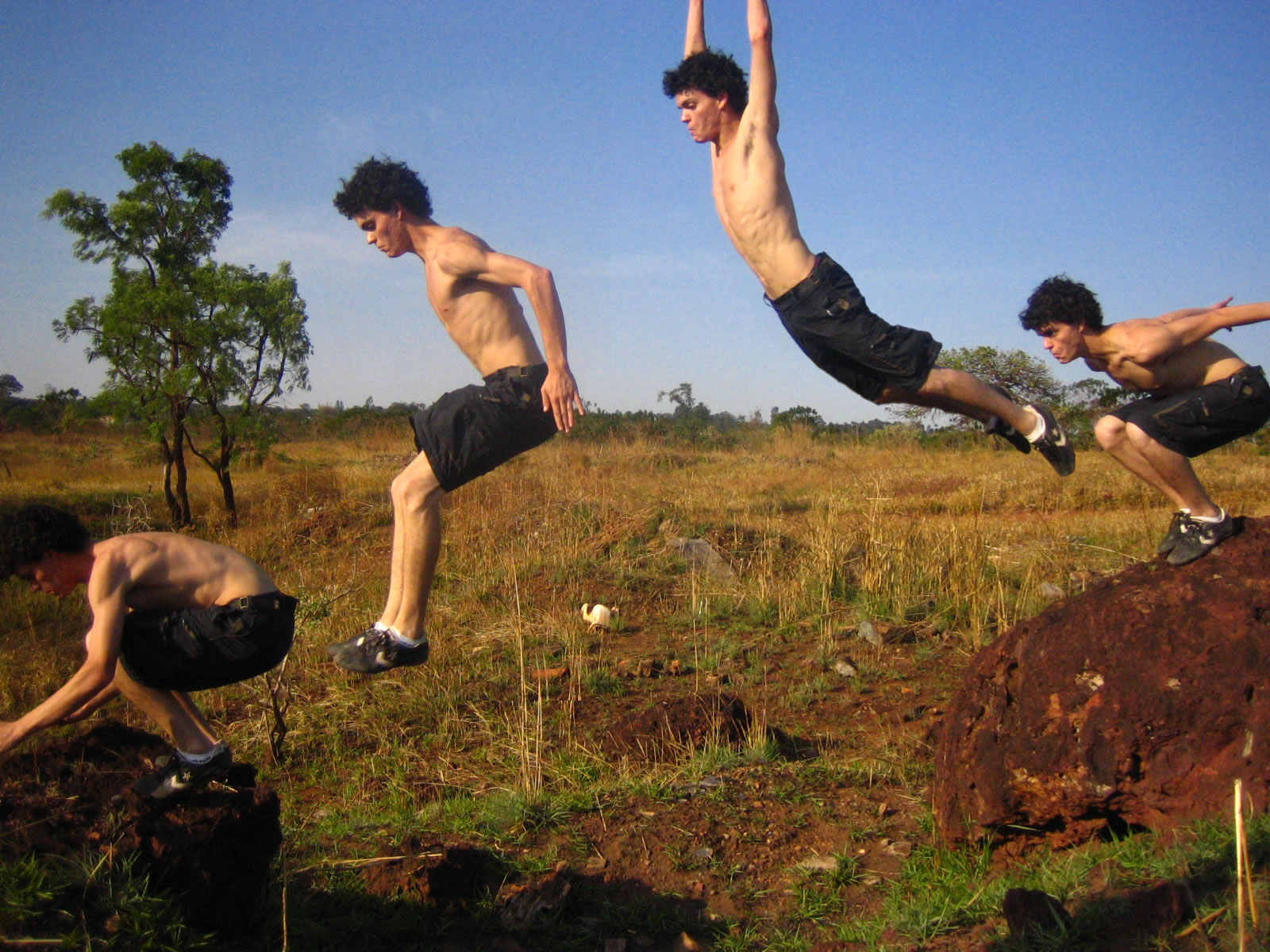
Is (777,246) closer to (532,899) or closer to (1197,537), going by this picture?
(1197,537)

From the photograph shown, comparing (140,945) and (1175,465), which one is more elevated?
(1175,465)

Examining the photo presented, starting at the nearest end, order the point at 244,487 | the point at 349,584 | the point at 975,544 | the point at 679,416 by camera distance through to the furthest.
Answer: the point at 975,544
the point at 349,584
the point at 244,487
the point at 679,416

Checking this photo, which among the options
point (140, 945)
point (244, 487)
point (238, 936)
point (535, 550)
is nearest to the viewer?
point (140, 945)

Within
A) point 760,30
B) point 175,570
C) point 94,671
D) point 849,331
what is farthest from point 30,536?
point 760,30

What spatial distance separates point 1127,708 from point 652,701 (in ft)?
11.9

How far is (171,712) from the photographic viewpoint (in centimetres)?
→ 381

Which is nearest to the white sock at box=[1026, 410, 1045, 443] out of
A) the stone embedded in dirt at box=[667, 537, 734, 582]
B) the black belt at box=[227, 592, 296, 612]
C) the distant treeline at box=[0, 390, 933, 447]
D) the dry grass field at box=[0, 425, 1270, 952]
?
the dry grass field at box=[0, 425, 1270, 952]

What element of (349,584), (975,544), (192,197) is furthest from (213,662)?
(192,197)

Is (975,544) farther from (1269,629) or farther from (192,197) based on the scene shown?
(192,197)

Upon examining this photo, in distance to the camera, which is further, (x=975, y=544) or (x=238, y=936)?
(x=975, y=544)

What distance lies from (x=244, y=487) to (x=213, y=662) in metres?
12.4

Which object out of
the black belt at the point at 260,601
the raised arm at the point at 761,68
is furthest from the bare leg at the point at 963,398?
the black belt at the point at 260,601

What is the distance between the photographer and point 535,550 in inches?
398

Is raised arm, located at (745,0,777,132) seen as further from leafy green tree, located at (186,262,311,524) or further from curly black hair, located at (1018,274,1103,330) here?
leafy green tree, located at (186,262,311,524)
